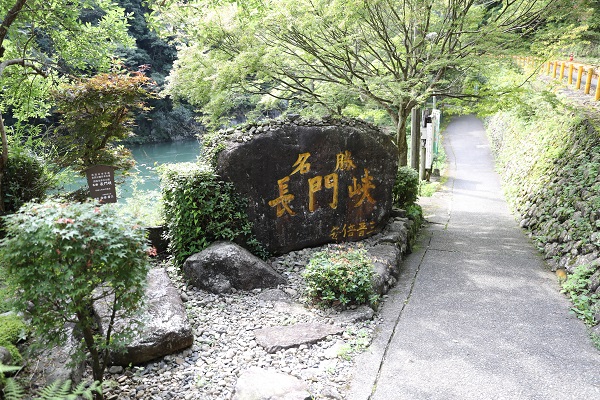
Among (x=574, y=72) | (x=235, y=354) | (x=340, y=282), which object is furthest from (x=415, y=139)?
(x=574, y=72)

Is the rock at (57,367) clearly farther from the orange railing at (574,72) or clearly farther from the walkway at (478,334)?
the orange railing at (574,72)

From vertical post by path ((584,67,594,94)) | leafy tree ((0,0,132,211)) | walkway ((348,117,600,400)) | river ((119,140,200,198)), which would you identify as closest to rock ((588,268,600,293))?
walkway ((348,117,600,400))

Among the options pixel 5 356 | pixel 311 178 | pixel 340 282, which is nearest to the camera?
pixel 5 356

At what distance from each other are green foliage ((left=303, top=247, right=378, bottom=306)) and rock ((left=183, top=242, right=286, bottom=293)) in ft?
2.55

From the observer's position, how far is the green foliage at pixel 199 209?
5.67 m

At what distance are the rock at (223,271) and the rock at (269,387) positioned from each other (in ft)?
6.21

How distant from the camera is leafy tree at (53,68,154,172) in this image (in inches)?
292

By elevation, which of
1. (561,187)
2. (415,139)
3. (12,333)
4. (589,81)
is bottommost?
(12,333)

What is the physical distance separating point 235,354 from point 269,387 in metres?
0.85

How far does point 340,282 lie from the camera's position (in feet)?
16.2

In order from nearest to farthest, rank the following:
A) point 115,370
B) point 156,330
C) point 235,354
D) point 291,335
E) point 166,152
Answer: point 115,370, point 156,330, point 235,354, point 291,335, point 166,152

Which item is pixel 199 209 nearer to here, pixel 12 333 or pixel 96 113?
pixel 12 333

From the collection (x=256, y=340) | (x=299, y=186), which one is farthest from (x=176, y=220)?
(x=256, y=340)

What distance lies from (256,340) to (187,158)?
23355mm
